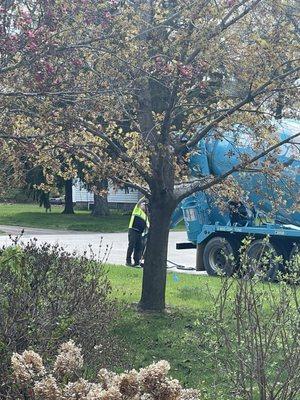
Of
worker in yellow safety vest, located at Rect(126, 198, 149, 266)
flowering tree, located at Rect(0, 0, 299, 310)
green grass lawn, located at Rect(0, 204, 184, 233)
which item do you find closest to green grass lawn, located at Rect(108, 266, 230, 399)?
flowering tree, located at Rect(0, 0, 299, 310)

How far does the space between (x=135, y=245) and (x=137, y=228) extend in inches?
18.0

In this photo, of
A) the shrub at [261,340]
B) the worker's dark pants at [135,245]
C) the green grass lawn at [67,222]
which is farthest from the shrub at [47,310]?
the green grass lawn at [67,222]

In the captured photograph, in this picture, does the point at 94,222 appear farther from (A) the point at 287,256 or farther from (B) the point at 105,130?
(B) the point at 105,130

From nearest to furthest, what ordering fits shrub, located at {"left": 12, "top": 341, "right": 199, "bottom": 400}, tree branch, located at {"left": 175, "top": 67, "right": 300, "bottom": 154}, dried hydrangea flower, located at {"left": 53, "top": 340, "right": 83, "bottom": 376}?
shrub, located at {"left": 12, "top": 341, "right": 199, "bottom": 400} < dried hydrangea flower, located at {"left": 53, "top": 340, "right": 83, "bottom": 376} < tree branch, located at {"left": 175, "top": 67, "right": 300, "bottom": 154}

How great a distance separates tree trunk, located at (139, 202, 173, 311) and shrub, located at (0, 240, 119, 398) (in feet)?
12.9

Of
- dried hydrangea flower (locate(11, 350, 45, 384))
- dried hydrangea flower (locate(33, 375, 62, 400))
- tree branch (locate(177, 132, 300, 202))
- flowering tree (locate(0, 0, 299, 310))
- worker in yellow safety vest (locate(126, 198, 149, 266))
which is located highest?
flowering tree (locate(0, 0, 299, 310))

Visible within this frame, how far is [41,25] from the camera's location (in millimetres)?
6066

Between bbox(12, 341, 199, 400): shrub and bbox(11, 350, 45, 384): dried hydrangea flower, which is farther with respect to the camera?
bbox(11, 350, 45, 384): dried hydrangea flower

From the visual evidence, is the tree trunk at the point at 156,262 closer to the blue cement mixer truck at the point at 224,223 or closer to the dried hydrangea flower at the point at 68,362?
the blue cement mixer truck at the point at 224,223

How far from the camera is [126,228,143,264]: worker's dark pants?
18203 mm

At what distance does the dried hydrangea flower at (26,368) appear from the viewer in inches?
152

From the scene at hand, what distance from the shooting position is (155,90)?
10602 mm

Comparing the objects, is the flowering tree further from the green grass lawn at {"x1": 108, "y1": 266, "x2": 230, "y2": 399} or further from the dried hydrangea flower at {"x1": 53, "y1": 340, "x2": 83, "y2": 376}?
the dried hydrangea flower at {"x1": 53, "y1": 340, "x2": 83, "y2": 376}

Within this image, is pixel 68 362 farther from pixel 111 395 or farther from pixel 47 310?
pixel 47 310
